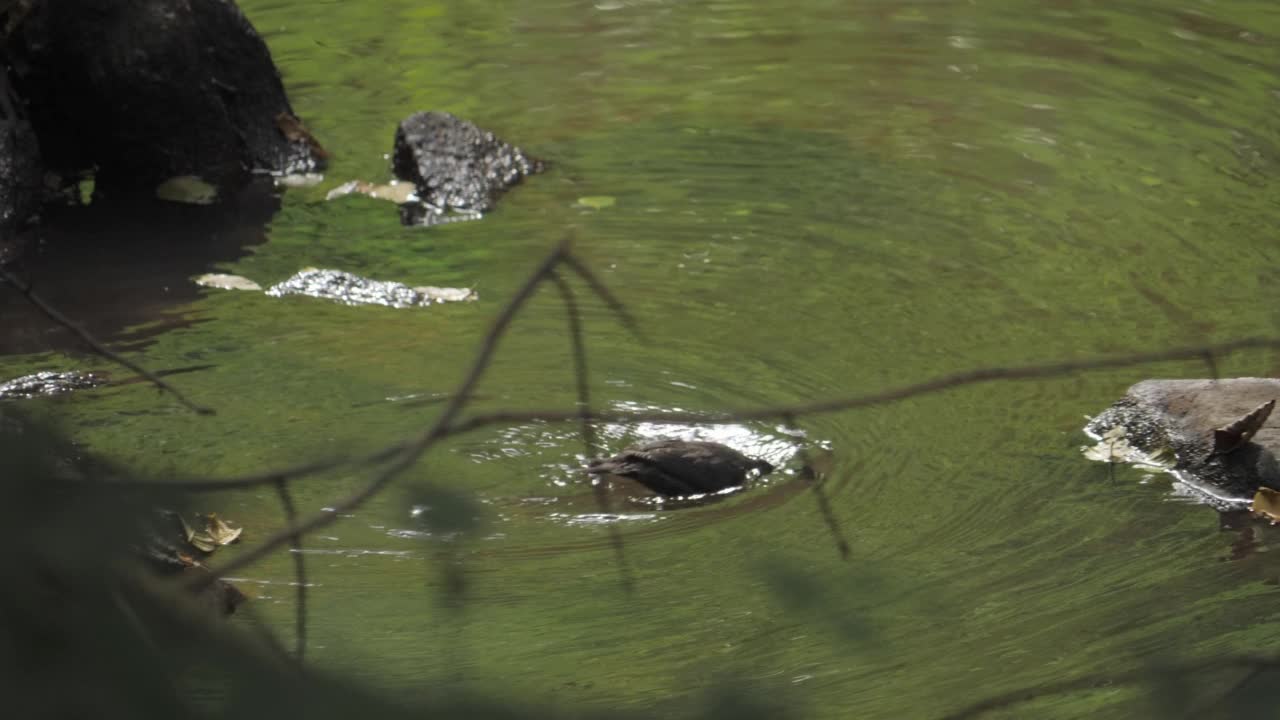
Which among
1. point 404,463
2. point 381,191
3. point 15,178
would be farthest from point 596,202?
point 404,463

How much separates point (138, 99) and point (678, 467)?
3299mm

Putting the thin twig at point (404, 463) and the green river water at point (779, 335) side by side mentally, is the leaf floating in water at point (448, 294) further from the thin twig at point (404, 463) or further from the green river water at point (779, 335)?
the thin twig at point (404, 463)

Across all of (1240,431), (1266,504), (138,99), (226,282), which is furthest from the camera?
(138,99)

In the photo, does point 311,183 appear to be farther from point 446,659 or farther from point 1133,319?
point 446,659

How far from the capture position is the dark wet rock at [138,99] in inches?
224

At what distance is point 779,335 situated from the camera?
14.3 ft

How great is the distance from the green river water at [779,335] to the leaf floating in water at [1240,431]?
167mm

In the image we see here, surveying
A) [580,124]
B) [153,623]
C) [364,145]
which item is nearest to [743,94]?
[580,124]

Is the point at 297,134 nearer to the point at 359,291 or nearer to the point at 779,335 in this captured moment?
the point at 359,291

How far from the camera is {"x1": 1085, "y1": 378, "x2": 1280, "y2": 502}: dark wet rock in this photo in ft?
11.1

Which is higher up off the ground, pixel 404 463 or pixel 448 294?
pixel 404 463

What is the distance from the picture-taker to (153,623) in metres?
0.89

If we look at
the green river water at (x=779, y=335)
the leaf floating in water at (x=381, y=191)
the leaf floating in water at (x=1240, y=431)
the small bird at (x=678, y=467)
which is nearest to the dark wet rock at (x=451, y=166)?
the leaf floating in water at (x=381, y=191)

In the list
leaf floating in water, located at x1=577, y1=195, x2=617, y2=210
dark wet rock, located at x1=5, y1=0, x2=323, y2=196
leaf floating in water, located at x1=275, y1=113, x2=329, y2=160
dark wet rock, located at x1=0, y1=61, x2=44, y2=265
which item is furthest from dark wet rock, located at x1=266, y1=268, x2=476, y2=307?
leaf floating in water, located at x1=275, y1=113, x2=329, y2=160
